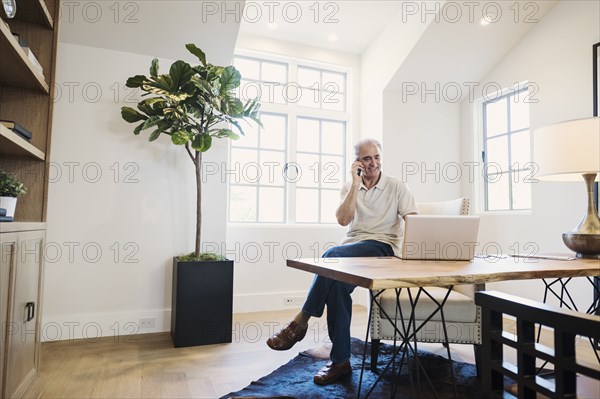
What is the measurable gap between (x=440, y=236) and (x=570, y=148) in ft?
3.08

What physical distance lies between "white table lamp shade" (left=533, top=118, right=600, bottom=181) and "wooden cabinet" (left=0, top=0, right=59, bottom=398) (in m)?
2.51

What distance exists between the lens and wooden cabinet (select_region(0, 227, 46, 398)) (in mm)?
1520

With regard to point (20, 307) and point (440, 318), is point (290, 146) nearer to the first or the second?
point (440, 318)

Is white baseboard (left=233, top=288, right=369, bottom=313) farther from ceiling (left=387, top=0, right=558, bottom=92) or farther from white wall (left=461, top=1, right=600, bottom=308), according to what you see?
ceiling (left=387, top=0, right=558, bottom=92)

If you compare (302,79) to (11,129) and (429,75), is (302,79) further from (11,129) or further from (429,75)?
(11,129)

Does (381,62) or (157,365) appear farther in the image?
(381,62)

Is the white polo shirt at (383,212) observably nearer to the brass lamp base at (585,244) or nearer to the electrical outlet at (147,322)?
the brass lamp base at (585,244)

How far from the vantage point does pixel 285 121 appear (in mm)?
4109

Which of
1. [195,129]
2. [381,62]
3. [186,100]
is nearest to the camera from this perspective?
[186,100]

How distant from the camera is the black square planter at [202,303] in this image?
2.66m

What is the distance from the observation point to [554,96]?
3.12m

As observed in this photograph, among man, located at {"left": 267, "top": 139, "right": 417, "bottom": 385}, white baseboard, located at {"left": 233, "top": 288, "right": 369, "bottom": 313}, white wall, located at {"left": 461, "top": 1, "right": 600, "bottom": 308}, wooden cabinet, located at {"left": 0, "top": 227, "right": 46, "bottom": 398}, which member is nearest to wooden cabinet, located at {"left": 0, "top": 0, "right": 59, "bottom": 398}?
wooden cabinet, located at {"left": 0, "top": 227, "right": 46, "bottom": 398}

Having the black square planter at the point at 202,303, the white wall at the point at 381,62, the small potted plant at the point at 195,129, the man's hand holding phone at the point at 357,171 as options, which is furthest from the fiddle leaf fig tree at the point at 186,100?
the white wall at the point at 381,62

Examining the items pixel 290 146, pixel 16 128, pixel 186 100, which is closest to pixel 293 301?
pixel 290 146
